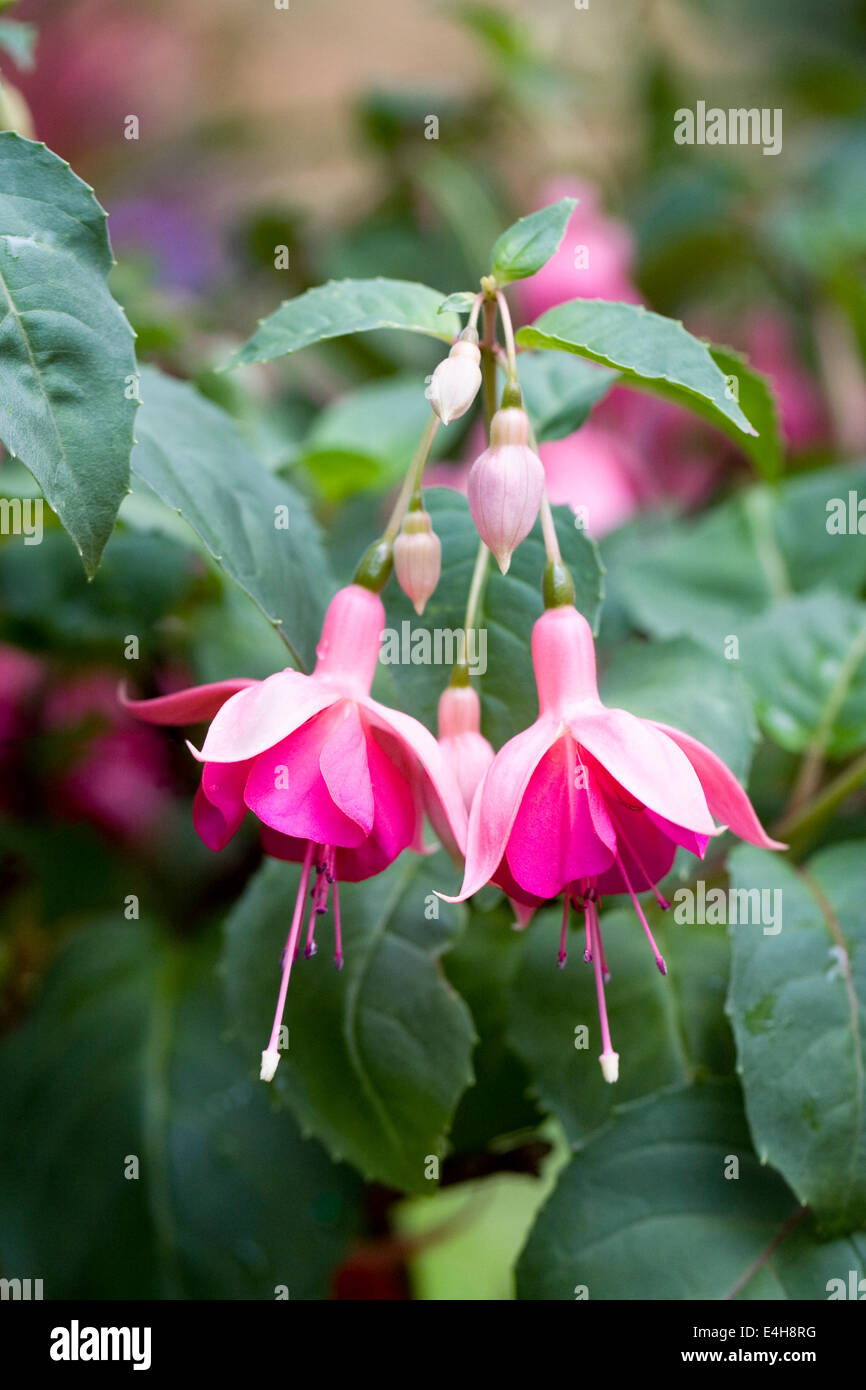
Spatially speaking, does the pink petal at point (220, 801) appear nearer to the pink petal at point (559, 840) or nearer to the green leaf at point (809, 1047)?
the pink petal at point (559, 840)

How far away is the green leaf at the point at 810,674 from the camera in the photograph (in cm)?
53

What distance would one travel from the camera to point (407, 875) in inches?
16.9

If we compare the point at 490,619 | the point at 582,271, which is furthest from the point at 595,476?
the point at 490,619

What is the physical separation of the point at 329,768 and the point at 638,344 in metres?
0.15

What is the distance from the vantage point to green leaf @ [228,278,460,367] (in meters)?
0.33

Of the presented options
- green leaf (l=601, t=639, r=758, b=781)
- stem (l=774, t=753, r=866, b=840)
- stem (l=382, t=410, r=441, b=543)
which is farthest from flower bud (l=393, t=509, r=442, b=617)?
stem (l=774, t=753, r=866, b=840)

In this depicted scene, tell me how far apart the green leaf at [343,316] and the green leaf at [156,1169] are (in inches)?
13.3

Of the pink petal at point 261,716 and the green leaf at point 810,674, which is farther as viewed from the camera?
the green leaf at point 810,674

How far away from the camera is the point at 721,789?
13.0 inches

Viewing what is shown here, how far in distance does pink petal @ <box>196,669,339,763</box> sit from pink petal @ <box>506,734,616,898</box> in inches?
2.6

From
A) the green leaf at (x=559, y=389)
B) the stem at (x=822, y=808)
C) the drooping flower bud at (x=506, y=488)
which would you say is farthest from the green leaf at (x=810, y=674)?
the drooping flower bud at (x=506, y=488)

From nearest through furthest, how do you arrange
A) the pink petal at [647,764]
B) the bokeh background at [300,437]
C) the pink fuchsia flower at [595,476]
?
the pink petal at [647,764], the bokeh background at [300,437], the pink fuchsia flower at [595,476]

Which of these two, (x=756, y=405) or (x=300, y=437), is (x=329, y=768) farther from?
(x=300, y=437)
